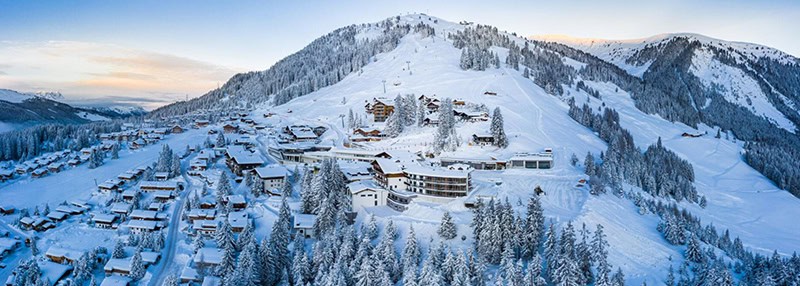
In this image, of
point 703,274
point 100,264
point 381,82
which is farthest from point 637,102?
point 100,264

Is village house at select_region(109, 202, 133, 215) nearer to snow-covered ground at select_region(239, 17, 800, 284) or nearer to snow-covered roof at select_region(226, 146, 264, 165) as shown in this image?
snow-covered roof at select_region(226, 146, 264, 165)

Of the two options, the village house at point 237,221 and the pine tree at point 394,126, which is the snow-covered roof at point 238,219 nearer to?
the village house at point 237,221

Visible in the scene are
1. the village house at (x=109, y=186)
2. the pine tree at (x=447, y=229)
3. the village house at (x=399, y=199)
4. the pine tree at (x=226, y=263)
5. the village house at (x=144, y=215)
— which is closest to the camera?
the pine tree at (x=226, y=263)

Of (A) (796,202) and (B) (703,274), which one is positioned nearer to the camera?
(B) (703,274)

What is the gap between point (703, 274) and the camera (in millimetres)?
35469

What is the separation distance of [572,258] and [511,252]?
4.62 meters

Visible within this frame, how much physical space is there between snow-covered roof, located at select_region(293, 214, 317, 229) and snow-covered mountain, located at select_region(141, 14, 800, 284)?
889 cm

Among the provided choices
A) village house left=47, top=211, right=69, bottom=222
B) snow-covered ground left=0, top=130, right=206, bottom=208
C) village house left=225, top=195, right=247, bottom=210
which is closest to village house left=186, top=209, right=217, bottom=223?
village house left=225, top=195, right=247, bottom=210

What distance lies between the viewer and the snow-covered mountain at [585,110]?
170 feet

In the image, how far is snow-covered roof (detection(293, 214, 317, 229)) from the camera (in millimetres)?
47334

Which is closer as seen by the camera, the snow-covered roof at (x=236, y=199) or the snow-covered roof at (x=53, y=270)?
the snow-covered roof at (x=53, y=270)

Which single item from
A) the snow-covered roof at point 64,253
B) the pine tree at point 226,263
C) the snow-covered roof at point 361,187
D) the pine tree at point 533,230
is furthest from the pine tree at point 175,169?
the pine tree at point 533,230

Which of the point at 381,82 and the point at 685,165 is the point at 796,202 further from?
the point at 381,82

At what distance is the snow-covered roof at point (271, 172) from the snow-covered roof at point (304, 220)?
1085 centimetres
